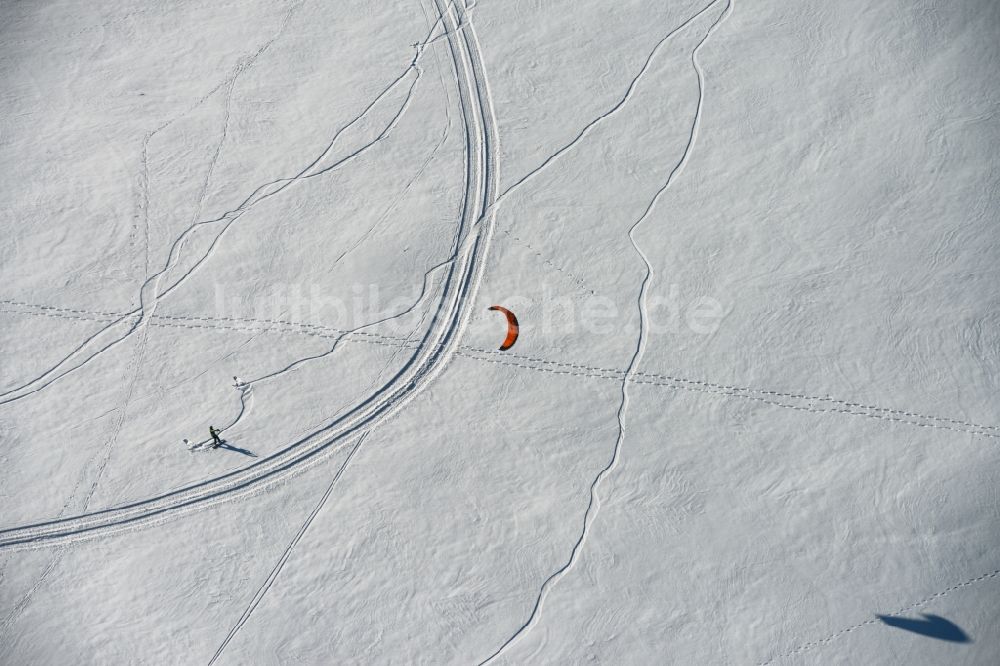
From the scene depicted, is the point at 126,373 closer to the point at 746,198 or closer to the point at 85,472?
the point at 85,472

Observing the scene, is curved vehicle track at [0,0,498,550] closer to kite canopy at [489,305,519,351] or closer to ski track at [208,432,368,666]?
ski track at [208,432,368,666]

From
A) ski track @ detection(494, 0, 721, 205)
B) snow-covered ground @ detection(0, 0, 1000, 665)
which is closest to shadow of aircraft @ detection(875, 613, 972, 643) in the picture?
snow-covered ground @ detection(0, 0, 1000, 665)

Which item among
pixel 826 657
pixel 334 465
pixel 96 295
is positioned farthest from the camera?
pixel 96 295

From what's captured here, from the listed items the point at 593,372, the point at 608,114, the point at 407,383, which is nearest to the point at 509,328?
the point at 593,372

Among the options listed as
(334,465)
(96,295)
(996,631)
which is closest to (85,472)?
(96,295)

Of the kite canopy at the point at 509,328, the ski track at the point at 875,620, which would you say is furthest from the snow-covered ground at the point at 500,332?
the kite canopy at the point at 509,328
